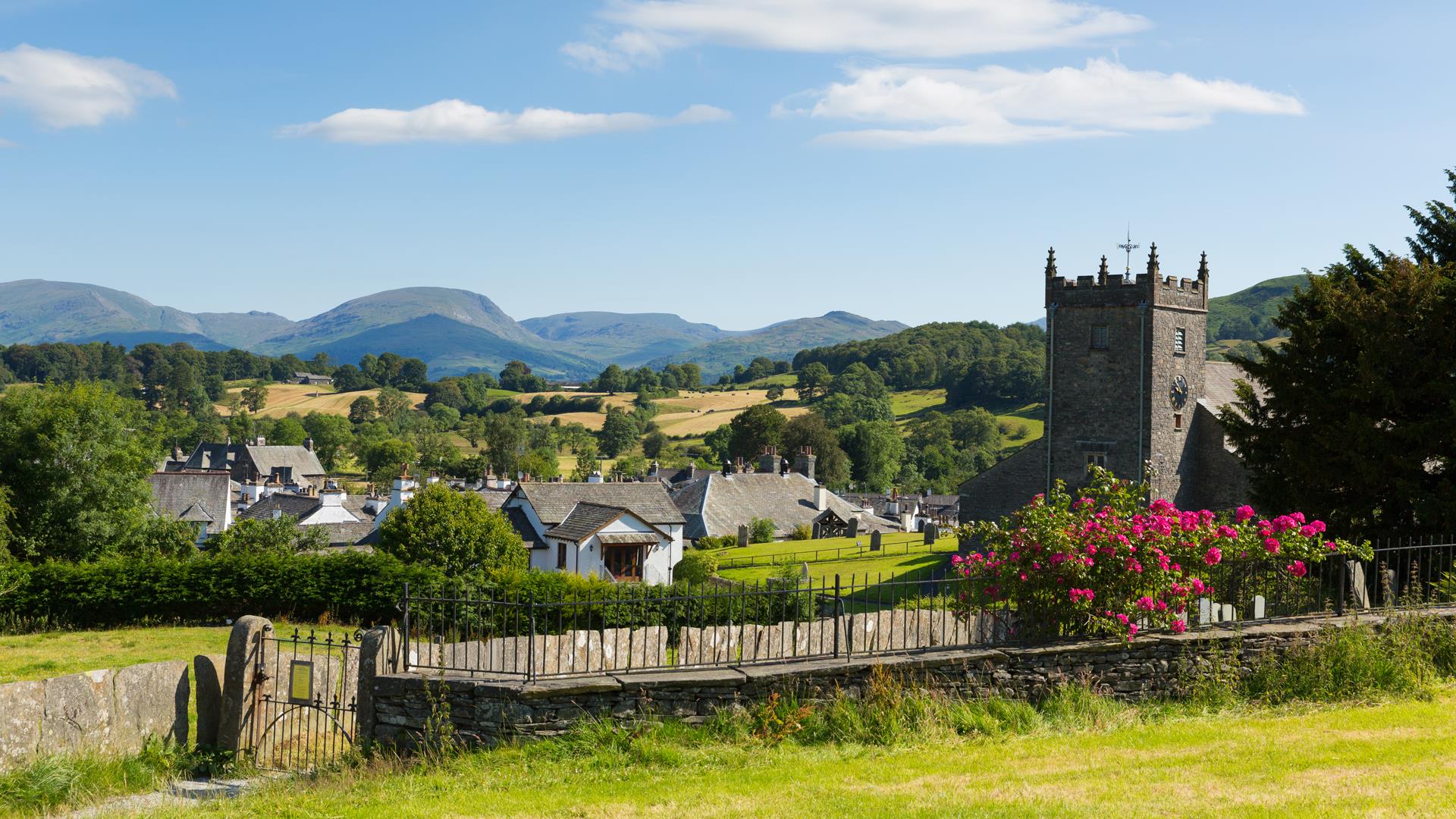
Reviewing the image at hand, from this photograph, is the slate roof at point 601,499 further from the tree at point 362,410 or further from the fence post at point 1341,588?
the tree at point 362,410

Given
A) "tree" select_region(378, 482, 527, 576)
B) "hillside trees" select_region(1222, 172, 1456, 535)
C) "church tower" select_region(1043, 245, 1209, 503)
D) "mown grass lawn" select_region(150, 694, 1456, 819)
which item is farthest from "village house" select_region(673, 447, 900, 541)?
"mown grass lawn" select_region(150, 694, 1456, 819)

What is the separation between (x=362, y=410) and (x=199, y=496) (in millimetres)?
128485

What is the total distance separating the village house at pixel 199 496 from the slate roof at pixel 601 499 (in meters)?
21.3

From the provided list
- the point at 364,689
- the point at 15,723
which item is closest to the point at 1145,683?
the point at 364,689

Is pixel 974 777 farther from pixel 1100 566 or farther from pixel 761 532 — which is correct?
pixel 761 532

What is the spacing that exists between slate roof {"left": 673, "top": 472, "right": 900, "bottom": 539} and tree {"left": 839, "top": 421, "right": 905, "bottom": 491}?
5300 cm

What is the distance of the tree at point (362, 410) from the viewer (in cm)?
18820

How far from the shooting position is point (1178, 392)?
41.7 metres

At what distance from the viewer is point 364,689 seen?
36.9 ft

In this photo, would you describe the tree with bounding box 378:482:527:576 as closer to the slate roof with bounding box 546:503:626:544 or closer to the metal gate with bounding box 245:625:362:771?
the slate roof with bounding box 546:503:626:544

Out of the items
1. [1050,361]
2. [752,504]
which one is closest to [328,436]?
[752,504]

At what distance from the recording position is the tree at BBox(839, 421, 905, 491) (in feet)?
430

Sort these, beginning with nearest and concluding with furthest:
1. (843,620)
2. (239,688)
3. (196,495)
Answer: (239,688) < (843,620) < (196,495)

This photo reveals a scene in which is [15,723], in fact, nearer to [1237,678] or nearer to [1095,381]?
[1237,678]
